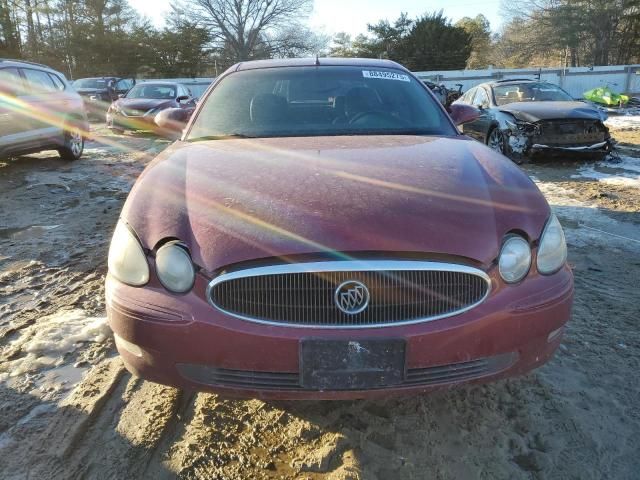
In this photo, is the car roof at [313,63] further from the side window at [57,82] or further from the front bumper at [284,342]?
the side window at [57,82]

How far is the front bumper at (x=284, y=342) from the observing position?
1755 mm

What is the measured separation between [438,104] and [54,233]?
3.83m

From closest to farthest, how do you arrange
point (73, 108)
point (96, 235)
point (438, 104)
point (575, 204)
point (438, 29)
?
point (438, 104), point (96, 235), point (575, 204), point (73, 108), point (438, 29)

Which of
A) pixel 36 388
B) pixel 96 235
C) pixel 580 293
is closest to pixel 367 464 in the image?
pixel 36 388

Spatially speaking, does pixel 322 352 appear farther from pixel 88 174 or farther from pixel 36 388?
pixel 88 174

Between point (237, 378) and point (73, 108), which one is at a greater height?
point (73, 108)

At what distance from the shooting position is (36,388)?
7.94ft

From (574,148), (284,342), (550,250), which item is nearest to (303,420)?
(284,342)

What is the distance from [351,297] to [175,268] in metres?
0.65

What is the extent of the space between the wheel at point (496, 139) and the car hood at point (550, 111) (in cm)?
38

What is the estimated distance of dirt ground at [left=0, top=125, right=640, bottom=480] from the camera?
1915 millimetres

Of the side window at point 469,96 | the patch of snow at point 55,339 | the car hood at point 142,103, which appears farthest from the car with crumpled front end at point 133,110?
the patch of snow at point 55,339

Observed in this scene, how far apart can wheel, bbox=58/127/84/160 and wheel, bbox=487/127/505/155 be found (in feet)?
24.1

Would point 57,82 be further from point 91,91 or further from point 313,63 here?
point 91,91
